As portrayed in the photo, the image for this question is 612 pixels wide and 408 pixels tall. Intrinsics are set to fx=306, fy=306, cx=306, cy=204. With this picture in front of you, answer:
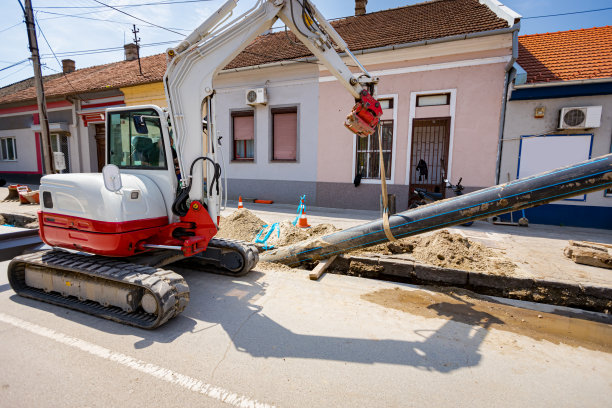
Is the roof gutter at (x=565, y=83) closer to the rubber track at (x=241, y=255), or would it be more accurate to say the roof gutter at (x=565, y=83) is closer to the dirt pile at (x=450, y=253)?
the dirt pile at (x=450, y=253)

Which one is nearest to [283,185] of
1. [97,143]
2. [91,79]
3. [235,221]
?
[235,221]

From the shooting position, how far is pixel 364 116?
13.6 feet

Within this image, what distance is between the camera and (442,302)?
4105 mm

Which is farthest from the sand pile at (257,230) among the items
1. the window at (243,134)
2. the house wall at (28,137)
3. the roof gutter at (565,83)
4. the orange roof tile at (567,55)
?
the house wall at (28,137)

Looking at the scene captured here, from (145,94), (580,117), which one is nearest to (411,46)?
(580,117)

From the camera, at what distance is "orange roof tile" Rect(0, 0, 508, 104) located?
959cm

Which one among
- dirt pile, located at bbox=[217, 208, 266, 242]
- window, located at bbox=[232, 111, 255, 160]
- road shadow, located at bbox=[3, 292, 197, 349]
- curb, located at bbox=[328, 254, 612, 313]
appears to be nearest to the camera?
road shadow, located at bbox=[3, 292, 197, 349]

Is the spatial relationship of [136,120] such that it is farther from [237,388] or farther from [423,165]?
[423,165]

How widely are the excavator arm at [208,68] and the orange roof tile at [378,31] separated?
5.13 meters

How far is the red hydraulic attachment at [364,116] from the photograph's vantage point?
408cm

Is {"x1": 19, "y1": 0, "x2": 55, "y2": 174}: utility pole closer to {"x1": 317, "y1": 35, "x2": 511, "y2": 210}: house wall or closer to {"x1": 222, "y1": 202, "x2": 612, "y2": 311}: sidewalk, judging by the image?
{"x1": 317, "y1": 35, "x2": 511, "y2": 210}: house wall

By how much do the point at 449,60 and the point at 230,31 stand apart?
7.71 meters

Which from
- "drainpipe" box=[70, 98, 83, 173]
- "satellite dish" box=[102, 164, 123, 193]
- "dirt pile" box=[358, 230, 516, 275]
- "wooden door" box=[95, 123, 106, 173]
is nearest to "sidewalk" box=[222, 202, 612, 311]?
"dirt pile" box=[358, 230, 516, 275]

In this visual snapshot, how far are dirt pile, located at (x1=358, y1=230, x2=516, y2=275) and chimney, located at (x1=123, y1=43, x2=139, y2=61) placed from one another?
21259 mm
